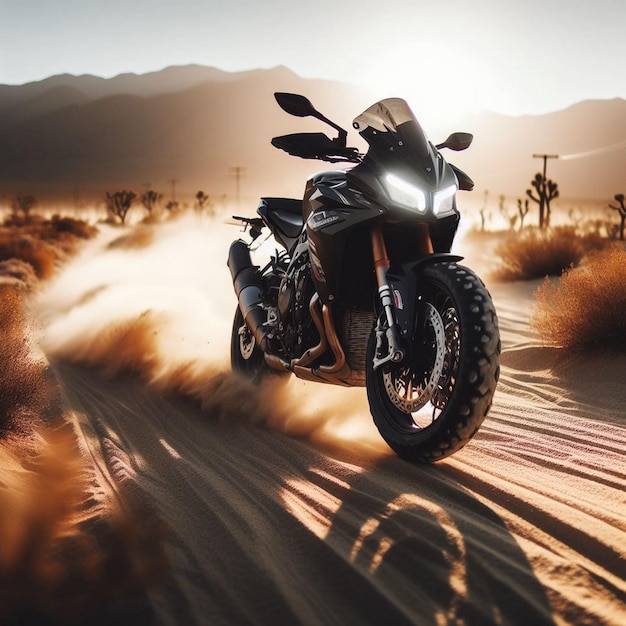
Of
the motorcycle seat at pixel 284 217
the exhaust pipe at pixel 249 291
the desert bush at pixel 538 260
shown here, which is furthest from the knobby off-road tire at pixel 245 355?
the desert bush at pixel 538 260

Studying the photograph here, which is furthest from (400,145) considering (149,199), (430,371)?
(149,199)

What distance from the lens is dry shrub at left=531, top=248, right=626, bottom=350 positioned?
7.34 m

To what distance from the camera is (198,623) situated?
2641 mm

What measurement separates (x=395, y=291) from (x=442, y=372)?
0.54m

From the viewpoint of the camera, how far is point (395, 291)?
164 inches

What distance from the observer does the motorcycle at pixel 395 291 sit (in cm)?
377

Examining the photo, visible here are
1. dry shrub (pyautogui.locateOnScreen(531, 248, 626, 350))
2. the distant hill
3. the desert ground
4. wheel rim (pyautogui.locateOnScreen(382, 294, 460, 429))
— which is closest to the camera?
the desert ground

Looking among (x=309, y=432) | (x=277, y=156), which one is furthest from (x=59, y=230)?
(x=277, y=156)

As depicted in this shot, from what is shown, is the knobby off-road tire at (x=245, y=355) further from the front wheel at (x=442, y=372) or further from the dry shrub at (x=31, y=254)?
the dry shrub at (x=31, y=254)

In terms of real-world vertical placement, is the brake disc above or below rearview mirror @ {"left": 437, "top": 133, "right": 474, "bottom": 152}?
below

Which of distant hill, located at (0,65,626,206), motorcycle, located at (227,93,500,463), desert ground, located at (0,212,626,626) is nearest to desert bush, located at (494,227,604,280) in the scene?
desert ground, located at (0,212,626,626)

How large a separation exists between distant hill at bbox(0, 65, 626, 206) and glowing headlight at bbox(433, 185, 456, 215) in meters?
112

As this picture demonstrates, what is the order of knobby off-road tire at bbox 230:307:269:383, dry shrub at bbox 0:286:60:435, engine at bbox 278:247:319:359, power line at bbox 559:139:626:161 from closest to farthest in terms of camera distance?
dry shrub at bbox 0:286:60:435, engine at bbox 278:247:319:359, knobby off-road tire at bbox 230:307:269:383, power line at bbox 559:139:626:161

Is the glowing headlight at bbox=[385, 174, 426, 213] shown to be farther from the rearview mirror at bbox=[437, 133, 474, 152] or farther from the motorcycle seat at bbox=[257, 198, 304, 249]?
the motorcycle seat at bbox=[257, 198, 304, 249]
